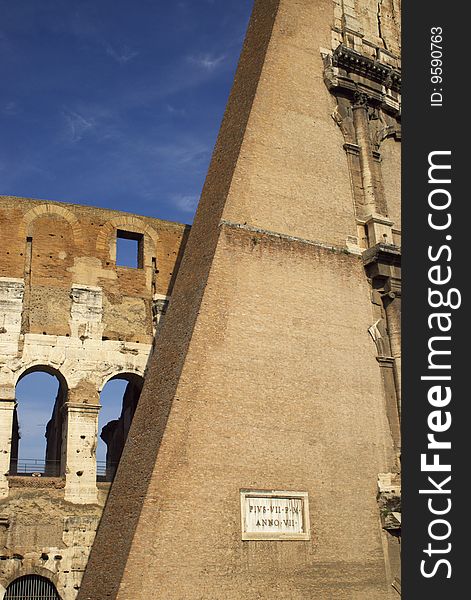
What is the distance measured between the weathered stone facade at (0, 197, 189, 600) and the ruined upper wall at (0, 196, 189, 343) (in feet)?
0.07

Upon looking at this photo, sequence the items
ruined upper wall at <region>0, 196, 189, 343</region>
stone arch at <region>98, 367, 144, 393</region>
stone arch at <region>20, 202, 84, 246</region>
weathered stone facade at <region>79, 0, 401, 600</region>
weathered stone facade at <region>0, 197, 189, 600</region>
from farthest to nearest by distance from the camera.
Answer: stone arch at <region>20, 202, 84, 246</region>
ruined upper wall at <region>0, 196, 189, 343</region>
stone arch at <region>98, 367, 144, 393</region>
weathered stone facade at <region>0, 197, 189, 600</region>
weathered stone facade at <region>79, 0, 401, 600</region>

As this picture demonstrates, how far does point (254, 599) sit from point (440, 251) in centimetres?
574

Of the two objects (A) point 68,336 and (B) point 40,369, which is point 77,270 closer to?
(A) point 68,336

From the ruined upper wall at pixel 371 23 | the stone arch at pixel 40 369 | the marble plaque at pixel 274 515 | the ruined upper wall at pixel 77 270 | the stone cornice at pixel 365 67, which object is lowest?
the marble plaque at pixel 274 515

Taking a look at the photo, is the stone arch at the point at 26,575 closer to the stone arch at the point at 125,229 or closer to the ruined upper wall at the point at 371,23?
the stone arch at the point at 125,229

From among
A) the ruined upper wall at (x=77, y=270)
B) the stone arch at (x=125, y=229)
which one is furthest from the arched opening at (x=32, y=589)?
the stone arch at (x=125, y=229)

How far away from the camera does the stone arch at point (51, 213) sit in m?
16.5

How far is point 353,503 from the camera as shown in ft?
41.0

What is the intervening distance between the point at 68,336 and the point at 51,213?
9.67ft

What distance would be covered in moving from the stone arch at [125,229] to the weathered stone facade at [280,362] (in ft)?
10.8

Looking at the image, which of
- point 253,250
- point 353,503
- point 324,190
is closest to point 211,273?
point 253,250

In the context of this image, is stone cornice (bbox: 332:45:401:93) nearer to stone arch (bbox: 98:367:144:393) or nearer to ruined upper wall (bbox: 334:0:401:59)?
ruined upper wall (bbox: 334:0:401:59)

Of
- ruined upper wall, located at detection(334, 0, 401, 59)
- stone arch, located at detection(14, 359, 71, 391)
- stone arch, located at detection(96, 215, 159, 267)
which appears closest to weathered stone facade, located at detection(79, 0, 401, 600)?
ruined upper wall, located at detection(334, 0, 401, 59)

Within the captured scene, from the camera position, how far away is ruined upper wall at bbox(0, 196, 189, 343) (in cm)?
1598
